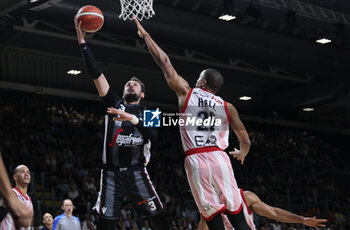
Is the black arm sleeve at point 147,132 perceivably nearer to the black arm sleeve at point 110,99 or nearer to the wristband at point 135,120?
the wristband at point 135,120

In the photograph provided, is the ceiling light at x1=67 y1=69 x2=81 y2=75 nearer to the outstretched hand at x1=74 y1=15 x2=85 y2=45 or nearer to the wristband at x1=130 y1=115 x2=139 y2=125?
the outstretched hand at x1=74 y1=15 x2=85 y2=45

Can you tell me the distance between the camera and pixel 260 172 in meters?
24.7

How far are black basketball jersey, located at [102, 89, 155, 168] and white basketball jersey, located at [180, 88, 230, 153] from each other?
0.75m

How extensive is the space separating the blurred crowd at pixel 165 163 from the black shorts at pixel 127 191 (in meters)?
7.38

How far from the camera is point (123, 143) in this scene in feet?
22.3

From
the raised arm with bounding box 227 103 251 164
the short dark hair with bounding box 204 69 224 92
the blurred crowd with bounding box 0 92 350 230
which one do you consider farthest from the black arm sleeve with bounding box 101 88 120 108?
the blurred crowd with bounding box 0 92 350 230

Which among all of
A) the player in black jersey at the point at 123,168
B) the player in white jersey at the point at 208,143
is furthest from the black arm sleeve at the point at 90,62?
the player in white jersey at the point at 208,143

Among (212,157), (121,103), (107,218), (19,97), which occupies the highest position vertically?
(19,97)

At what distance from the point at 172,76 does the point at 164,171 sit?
51.0ft

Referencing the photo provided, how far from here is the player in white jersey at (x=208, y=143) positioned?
19.1 feet

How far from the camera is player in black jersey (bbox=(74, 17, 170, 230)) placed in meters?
6.60

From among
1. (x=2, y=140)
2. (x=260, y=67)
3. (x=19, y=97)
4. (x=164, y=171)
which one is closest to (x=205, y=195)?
(x=2, y=140)

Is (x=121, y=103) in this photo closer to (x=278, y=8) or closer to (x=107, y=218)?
(x=107, y=218)

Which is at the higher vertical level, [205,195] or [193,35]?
[193,35]
